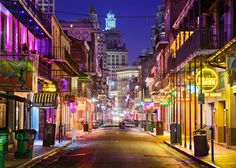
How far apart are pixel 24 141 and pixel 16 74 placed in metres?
4.50

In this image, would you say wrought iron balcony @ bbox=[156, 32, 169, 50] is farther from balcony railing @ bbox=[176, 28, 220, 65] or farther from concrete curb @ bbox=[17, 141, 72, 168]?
concrete curb @ bbox=[17, 141, 72, 168]

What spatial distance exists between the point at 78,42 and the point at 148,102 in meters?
15.8

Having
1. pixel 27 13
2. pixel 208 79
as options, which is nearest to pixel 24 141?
pixel 208 79

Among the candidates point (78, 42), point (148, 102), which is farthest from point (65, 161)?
point (78, 42)

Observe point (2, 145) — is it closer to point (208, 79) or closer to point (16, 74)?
point (16, 74)

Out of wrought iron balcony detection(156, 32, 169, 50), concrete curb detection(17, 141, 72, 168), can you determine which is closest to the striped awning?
concrete curb detection(17, 141, 72, 168)

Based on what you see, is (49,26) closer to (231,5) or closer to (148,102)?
(231,5)

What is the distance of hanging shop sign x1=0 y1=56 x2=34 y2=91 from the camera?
24.8m

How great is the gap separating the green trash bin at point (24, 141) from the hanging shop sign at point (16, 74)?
4.10 meters

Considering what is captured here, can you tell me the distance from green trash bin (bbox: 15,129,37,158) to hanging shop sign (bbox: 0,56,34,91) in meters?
4.10

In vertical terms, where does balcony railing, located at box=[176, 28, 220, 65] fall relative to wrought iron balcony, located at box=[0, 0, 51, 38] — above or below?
below

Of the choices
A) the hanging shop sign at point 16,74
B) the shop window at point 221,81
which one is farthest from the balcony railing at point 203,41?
the hanging shop sign at point 16,74

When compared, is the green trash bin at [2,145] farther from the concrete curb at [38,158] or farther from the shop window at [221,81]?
the shop window at [221,81]

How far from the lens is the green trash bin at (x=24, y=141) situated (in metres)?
21.6
